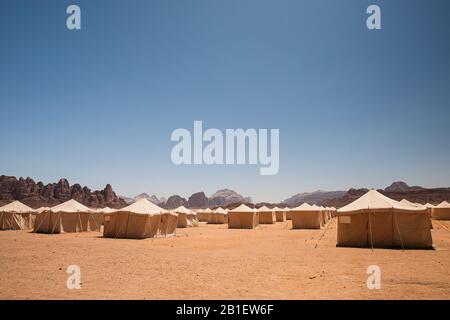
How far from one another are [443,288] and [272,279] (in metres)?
4.43

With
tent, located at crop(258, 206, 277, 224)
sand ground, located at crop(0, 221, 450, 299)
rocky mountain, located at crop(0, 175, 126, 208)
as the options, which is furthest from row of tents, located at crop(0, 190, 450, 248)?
rocky mountain, located at crop(0, 175, 126, 208)

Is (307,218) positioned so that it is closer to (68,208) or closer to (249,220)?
(249,220)

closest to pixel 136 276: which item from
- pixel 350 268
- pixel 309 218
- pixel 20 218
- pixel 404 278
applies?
pixel 350 268

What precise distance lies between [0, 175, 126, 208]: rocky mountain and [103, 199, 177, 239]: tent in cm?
7803

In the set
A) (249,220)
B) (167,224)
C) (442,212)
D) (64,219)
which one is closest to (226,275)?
(167,224)

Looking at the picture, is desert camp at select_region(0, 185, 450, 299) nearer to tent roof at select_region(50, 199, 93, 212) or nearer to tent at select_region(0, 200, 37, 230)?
tent roof at select_region(50, 199, 93, 212)

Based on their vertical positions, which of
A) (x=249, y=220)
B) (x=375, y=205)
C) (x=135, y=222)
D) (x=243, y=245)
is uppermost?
(x=375, y=205)

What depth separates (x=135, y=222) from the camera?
80.6 ft

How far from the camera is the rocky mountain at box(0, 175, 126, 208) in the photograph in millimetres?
96000

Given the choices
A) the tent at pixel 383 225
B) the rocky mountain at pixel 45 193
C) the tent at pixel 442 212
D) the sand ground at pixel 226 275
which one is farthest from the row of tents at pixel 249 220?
the rocky mountain at pixel 45 193

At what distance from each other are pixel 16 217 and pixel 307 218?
30.8m

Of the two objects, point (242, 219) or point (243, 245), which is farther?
point (242, 219)
